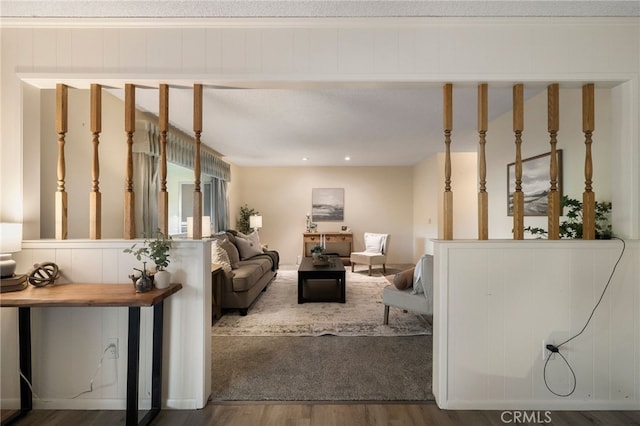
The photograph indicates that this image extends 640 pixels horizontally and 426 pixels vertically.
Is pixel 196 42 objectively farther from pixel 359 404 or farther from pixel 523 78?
pixel 359 404

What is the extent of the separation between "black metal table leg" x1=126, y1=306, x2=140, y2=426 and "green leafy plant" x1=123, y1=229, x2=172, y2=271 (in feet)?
0.98

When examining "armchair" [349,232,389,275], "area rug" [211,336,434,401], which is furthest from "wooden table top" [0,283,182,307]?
"armchair" [349,232,389,275]

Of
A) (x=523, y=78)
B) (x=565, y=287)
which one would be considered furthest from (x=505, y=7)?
(x=565, y=287)

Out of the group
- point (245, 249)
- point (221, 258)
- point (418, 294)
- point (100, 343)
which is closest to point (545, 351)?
point (418, 294)

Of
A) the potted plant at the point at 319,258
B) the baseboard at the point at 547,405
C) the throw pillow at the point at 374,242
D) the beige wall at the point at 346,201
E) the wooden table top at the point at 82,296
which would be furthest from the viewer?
the beige wall at the point at 346,201

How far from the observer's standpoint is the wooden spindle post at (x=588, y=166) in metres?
1.96

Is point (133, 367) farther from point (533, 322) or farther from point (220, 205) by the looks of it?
point (220, 205)

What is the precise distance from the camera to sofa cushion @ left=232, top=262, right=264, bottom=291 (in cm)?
357

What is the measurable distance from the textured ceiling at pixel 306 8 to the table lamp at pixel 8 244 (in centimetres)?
141

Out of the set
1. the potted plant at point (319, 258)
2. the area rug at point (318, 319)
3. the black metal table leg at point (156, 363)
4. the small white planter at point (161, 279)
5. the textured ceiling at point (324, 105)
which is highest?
the textured ceiling at point (324, 105)

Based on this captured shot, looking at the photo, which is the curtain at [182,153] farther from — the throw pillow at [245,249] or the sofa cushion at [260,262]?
the sofa cushion at [260,262]

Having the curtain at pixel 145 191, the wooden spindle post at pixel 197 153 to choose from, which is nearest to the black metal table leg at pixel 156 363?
the wooden spindle post at pixel 197 153

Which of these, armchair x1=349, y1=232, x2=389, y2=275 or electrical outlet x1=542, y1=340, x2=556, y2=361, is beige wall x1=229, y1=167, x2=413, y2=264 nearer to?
armchair x1=349, y1=232, x2=389, y2=275

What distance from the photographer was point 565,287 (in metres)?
1.94
